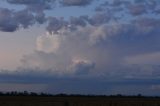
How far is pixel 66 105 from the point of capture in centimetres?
5862
